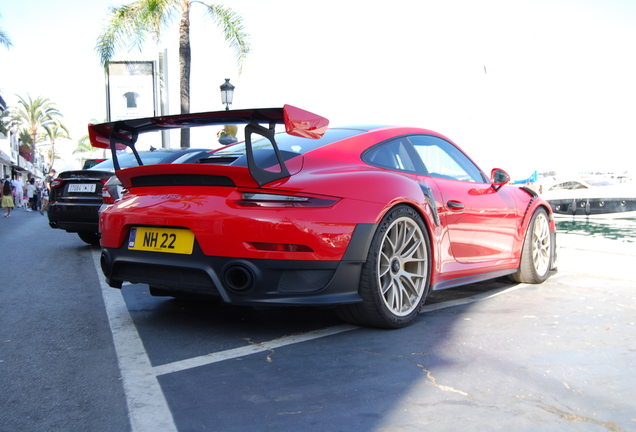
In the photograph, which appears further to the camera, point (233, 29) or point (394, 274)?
point (233, 29)

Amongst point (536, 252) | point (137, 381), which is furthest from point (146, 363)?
point (536, 252)

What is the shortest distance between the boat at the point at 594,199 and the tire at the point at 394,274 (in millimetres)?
12814

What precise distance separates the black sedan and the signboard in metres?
15.0

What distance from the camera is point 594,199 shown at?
15742mm

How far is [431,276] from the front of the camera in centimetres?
364

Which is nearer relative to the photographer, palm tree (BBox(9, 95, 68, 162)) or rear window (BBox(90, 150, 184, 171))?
rear window (BBox(90, 150, 184, 171))

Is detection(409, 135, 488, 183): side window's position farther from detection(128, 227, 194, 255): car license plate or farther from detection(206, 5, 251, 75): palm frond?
detection(206, 5, 251, 75): palm frond

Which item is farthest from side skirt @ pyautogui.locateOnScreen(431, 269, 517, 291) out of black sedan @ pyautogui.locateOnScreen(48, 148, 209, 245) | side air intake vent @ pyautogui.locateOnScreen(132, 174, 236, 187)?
black sedan @ pyautogui.locateOnScreen(48, 148, 209, 245)

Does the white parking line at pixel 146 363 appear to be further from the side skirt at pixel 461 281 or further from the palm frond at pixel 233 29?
the palm frond at pixel 233 29

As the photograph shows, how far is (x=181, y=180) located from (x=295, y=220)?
734mm

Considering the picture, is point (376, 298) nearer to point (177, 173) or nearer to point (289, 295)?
point (289, 295)

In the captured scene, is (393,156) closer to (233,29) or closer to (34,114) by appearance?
(233,29)

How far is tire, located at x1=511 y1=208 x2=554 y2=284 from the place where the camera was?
4977 mm

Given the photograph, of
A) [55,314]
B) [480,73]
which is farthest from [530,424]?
[480,73]
